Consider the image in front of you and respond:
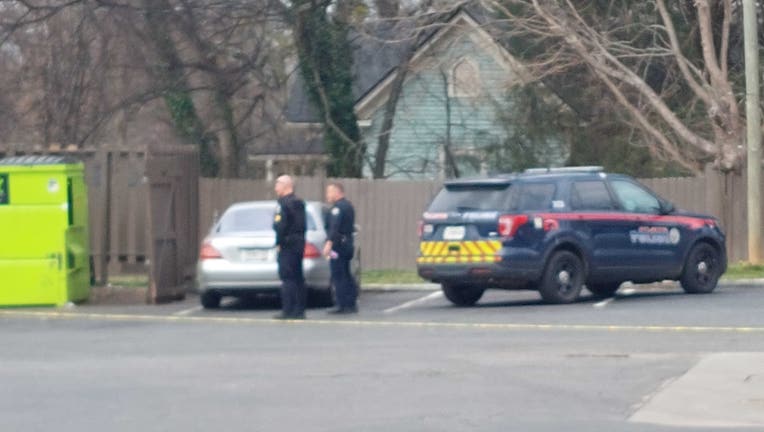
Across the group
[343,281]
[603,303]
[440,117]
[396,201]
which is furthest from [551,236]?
[440,117]

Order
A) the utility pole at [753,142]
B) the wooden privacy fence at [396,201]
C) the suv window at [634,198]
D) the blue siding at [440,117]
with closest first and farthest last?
the suv window at [634,198]
the utility pole at [753,142]
the wooden privacy fence at [396,201]
the blue siding at [440,117]

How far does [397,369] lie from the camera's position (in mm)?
12172

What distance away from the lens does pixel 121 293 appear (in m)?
20.1

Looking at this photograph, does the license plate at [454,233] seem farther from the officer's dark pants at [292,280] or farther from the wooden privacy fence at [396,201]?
the wooden privacy fence at [396,201]

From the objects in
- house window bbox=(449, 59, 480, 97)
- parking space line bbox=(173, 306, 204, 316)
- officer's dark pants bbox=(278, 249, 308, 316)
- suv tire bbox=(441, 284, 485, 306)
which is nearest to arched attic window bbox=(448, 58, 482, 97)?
house window bbox=(449, 59, 480, 97)

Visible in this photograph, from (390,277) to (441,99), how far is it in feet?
44.4

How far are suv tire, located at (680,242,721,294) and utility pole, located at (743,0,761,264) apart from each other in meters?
4.18

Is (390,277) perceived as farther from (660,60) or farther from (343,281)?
(660,60)

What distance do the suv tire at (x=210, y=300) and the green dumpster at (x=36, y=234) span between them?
1.82 metres

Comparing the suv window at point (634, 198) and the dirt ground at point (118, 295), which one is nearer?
the suv window at point (634, 198)

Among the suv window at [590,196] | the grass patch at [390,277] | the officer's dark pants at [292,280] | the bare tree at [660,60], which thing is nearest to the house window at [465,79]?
the bare tree at [660,60]

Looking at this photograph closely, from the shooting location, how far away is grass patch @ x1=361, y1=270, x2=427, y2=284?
22375 mm

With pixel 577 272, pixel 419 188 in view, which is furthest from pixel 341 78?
pixel 577 272

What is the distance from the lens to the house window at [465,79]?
33906 millimetres
